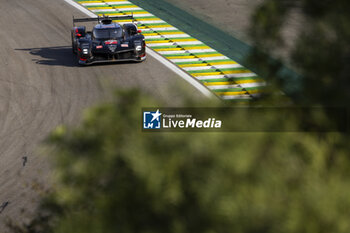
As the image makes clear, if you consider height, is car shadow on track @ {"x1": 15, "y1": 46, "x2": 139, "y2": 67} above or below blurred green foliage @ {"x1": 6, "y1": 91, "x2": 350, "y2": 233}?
below

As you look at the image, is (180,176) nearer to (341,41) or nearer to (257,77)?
(257,77)

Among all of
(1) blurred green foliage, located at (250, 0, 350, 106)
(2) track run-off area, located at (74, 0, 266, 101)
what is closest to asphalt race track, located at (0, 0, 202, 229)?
(2) track run-off area, located at (74, 0, 266, 101)

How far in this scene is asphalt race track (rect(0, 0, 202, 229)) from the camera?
11.2m

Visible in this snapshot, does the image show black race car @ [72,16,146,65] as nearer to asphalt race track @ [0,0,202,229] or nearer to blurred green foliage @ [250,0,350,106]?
asphalt race track @ [0,0,202,229]

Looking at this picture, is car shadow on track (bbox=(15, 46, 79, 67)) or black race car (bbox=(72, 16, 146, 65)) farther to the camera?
car shadow on track (bbox=(15, 46, 79, 67))

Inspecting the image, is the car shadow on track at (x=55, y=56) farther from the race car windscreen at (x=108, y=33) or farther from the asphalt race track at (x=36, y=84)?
the race car windscreen at (x=108, y=33)

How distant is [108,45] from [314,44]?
44.3 feet

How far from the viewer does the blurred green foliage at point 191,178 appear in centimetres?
306

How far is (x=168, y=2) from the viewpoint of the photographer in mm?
25453

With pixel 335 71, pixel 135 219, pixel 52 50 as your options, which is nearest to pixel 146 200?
pixel 135 219

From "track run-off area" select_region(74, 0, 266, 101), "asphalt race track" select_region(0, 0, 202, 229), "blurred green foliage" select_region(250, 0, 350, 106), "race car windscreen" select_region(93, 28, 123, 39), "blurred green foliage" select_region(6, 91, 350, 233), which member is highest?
"blurred green foliage" select_region(250, 0, 350, 106)

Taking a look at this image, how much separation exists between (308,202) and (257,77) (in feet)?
4.40

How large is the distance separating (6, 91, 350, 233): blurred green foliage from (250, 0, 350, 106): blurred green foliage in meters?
0.41

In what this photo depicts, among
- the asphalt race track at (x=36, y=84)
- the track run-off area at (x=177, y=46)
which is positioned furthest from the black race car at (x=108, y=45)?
the track run-off area at (x=177, y=46)
